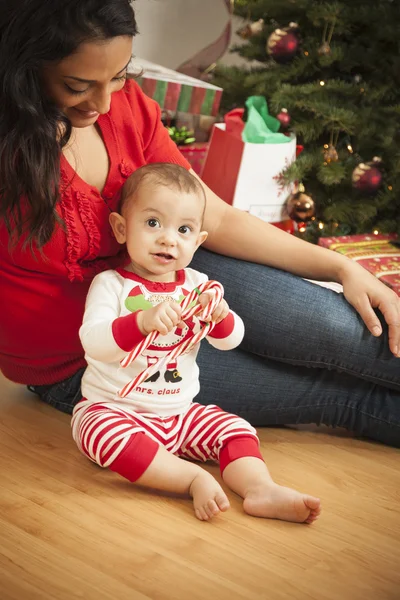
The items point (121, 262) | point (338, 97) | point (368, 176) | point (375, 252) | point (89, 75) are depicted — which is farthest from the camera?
point (338, 97)

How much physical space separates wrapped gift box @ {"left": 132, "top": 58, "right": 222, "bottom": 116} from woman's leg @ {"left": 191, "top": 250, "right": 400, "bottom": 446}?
1.15m

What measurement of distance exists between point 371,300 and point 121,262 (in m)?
0.52

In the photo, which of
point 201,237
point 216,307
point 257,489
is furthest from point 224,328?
point 257,489

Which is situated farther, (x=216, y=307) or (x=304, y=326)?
(x=304, y=326)

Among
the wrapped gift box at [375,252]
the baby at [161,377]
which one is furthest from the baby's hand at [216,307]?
the wrapped gift box at [375,252]

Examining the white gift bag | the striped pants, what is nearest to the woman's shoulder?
the striped pants

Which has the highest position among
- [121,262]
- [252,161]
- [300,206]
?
[121,262]

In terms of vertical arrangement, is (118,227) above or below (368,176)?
above

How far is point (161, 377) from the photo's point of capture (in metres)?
1.52

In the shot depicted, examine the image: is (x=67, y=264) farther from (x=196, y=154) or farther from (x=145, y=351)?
(x=196, y=154)

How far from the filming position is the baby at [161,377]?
1.43 meters

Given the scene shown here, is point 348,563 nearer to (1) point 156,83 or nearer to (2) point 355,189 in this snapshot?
(2) point 355,189

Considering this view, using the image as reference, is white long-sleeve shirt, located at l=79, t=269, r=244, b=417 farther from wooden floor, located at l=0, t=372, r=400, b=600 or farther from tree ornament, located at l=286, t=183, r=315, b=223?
tree ornament, located at l=286, t=183, r=315, b=223

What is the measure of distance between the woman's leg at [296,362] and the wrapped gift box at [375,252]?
1.50 ft
